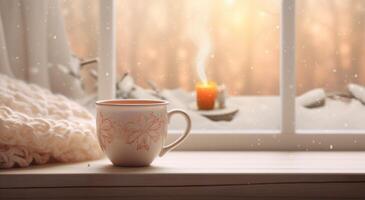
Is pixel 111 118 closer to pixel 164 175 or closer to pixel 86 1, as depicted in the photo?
pixel 164 175

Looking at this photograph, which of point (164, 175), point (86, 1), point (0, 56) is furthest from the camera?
point (86, 1)

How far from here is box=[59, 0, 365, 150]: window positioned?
1.56 meters

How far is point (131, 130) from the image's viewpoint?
1197 millimetres

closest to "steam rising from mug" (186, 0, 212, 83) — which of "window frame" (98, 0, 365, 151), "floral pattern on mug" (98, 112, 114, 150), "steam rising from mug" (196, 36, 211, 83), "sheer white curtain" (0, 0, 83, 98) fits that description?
"steam rising from mug" (196, 36, 211, 83)

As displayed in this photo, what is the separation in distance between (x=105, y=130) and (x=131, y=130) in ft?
0.17

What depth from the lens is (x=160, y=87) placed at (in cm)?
159

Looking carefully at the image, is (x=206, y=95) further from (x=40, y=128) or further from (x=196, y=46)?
(x=40, y=128)

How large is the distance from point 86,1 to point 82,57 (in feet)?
0.43

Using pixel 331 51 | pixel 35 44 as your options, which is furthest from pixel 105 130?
pixel 331 51

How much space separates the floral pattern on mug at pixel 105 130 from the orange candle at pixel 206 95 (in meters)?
0.37

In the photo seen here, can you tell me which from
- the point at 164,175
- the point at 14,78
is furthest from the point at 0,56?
the point at 164,175

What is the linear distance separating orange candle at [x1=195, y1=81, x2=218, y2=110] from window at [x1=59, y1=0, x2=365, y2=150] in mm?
29

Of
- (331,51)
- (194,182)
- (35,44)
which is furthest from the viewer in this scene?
(331,51)

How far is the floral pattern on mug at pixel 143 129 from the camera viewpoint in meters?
1.20
